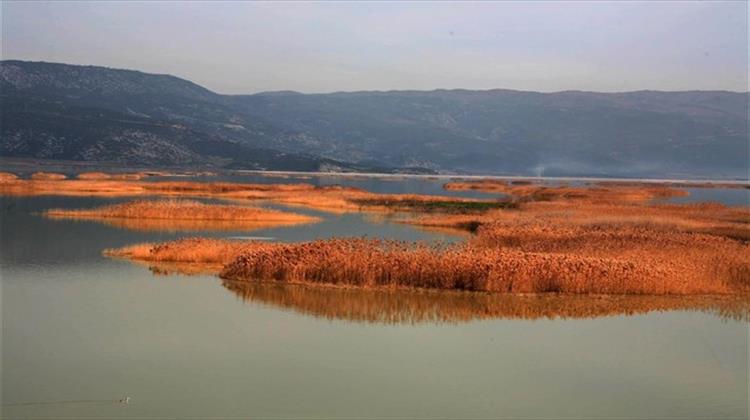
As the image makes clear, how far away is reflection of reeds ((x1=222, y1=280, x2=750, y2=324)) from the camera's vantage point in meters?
26.3

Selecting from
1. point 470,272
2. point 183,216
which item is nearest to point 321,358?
point 470,272

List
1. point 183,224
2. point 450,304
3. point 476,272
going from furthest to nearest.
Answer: point 183,224
point 476,272
point 450,304

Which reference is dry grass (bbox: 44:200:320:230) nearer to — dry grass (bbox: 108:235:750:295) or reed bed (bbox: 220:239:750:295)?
dry grass (bbox: 108:235:750:295)

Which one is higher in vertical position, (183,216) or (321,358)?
(183,216)

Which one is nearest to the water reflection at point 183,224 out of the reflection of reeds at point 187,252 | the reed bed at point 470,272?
the reflection of reeds at point 187,252

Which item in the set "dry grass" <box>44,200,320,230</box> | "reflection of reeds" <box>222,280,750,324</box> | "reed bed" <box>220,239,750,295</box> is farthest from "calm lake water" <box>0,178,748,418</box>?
"dry grass" <box>44,200,320,230</box>

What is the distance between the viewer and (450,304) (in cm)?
2802

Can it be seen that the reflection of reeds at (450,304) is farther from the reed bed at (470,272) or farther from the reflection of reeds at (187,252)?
the reflection of reeds at (187,252)

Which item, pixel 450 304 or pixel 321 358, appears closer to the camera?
pixel 321 358

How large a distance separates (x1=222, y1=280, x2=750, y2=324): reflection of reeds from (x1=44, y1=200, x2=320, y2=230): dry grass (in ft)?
75.3

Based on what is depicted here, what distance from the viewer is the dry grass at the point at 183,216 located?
52281mm

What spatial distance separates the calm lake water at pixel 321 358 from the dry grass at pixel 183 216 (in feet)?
70.2

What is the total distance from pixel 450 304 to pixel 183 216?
104 feet

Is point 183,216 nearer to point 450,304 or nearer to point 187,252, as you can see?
point 187,252
